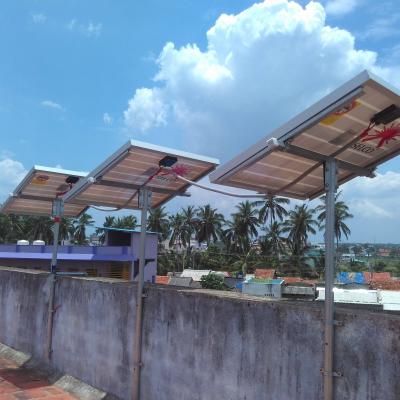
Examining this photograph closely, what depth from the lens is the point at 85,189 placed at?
19.2 feet

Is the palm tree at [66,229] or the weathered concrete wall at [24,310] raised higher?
the palm tree at [66,229]

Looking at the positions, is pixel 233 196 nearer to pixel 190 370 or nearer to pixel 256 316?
pixel 256 316

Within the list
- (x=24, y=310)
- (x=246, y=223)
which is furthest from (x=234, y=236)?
(x=24, y=310)

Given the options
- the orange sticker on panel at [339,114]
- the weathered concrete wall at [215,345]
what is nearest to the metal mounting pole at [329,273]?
the weathered concrete wall at [215,345]

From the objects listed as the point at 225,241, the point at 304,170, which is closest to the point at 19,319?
the point at 304,170

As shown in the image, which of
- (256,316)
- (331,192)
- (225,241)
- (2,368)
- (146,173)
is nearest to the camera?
(331,192)

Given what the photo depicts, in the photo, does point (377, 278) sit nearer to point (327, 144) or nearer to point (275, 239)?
point (275, 239)

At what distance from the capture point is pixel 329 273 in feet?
11.6

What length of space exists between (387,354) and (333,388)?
1.72 ft

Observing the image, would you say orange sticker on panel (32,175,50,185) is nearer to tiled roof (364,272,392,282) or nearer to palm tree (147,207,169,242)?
tiled roof (364,272,392,282)

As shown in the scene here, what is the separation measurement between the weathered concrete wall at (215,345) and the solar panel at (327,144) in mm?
1129

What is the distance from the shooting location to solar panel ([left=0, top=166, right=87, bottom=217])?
730 cm

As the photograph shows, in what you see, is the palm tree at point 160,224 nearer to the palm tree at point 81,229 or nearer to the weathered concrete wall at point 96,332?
the palm tree at point 81,229

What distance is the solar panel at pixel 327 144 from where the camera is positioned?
313 cm
